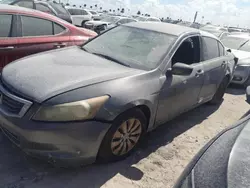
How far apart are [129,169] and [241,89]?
5495 mm

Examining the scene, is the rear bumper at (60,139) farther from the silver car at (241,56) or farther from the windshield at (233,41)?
the windshield at (233,41)

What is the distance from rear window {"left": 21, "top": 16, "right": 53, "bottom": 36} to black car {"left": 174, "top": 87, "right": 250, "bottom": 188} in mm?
3648

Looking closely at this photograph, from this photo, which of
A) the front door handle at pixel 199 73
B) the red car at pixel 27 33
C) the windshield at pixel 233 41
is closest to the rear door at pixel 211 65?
the front door handle at pixel 199 73

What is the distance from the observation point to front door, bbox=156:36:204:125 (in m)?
3.21

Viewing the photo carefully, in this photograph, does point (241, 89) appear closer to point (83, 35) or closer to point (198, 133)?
point (198, 133)

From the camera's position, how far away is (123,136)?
2.83 m

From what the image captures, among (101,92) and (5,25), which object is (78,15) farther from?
(101,92)

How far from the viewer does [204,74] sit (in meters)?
4.02

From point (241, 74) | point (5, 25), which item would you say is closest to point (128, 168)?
point (5, 25)

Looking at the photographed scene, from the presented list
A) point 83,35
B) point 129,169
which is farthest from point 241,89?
point 129,169

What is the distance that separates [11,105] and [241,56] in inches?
263

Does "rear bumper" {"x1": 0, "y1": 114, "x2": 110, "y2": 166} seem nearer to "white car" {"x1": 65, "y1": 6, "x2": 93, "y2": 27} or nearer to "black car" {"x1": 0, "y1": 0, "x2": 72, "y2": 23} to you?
"black car" {"x1": 0, "y1": 0, "x2": 72, "y2": 23}

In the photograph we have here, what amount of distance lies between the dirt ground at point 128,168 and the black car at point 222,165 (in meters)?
1.12

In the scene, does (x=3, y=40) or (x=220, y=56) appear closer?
(x=3, y=40)
